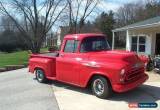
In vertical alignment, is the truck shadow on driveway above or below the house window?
below

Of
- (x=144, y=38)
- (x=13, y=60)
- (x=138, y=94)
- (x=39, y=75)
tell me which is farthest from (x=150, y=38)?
(x=13, y=60)

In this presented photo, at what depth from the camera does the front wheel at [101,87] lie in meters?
9.05

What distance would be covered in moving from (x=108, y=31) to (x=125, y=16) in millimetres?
15385

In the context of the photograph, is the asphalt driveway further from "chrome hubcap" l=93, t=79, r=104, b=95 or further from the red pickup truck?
the red pickup truck

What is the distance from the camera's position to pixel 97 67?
9219mm

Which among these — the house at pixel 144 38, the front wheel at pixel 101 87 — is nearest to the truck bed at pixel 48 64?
the front wheel at pixel 101 87

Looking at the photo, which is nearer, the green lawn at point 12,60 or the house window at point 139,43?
the house window at point 139,43

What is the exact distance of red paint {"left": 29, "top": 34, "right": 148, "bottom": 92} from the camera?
345 inches

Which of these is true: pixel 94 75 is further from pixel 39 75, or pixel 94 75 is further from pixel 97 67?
pixel 39 75

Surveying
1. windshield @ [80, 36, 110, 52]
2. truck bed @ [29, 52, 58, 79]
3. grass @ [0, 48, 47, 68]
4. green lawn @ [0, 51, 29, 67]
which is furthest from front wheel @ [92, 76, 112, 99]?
green lawn @ [0, 51, 29, 67]

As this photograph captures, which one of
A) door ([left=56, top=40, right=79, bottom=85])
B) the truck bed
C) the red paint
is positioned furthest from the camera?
the truck bed

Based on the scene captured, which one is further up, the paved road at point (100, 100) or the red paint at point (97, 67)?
the red paint at point (97, 67)

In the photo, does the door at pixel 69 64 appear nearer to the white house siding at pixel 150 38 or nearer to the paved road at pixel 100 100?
the paved road at pixel 100 100

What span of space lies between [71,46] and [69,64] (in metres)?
0.68
